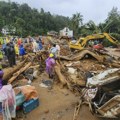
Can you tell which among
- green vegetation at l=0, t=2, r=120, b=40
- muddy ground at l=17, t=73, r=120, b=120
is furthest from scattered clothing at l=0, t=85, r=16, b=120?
green vegetation at l=0, t=2, r=120, b=40

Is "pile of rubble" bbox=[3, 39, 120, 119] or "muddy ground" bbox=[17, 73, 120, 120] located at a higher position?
"pile of rubble" bbox=[3, 39, 120, 119]

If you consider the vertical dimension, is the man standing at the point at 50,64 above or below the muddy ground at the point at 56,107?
above

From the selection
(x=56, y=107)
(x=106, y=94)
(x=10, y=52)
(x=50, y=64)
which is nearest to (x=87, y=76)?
(x=50, y=64)

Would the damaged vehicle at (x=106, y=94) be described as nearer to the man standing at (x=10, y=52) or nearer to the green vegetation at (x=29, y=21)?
the man standing at (x=10, y=52)

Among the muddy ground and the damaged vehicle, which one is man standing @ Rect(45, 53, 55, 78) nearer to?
the muddy ground

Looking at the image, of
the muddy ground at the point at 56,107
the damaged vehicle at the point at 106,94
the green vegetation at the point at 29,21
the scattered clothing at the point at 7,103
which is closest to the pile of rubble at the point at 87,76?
the damaged vehicle at the point at 106,94

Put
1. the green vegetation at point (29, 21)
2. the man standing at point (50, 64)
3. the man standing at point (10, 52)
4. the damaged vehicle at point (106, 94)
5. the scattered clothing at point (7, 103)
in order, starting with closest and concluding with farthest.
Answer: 1. the damaged vehicle at point (106, 94)
2. the scattered clothing at point (7, 103)
3. the man standing at point (50, 64)
4. the man standing at point (10, 52)
5. the green vegetation at point (29, 21)

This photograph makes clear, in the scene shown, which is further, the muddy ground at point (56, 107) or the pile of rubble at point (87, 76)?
the muddy ground at point (56, 107)

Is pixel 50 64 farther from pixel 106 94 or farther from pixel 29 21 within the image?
pixel 29 21

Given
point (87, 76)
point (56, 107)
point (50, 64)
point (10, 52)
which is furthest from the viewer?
point (10, 52)

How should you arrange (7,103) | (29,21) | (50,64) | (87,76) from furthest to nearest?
(29,21) < (50,64) < (87,76) < (7,103)

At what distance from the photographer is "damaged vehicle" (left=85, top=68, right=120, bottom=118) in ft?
18.0

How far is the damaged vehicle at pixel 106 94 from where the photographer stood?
5482mm

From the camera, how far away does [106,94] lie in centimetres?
619
